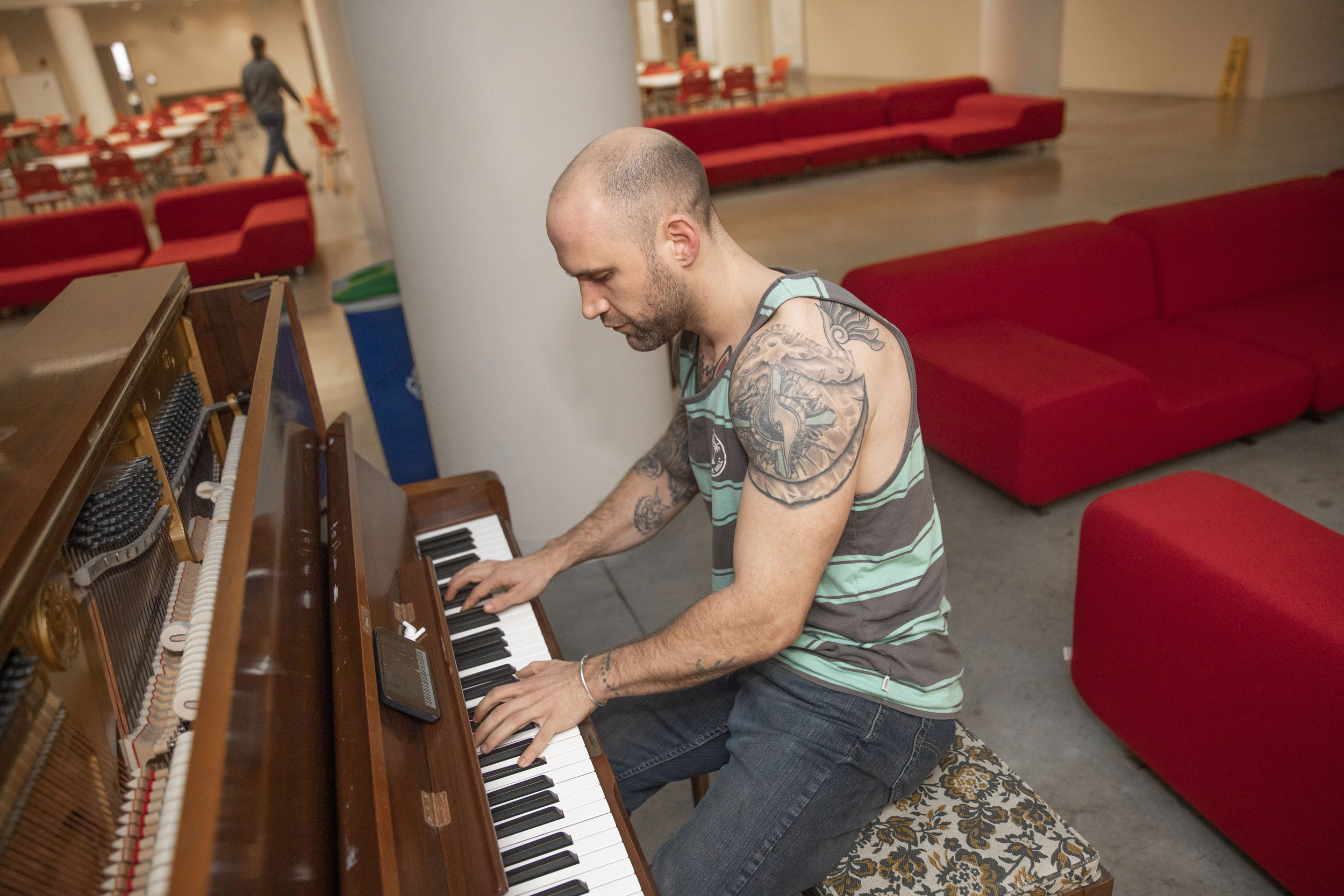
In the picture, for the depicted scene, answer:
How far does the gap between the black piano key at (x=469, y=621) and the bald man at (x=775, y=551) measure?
0.92 feet

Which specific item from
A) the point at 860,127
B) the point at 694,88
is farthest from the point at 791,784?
the point at 694,88

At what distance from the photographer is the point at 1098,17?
43.3ft

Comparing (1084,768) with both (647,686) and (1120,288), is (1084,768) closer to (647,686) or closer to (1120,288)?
(647,686)

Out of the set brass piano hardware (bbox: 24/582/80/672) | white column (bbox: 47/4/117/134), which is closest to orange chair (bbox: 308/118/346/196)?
white column (bbox: 47/4/117/134)

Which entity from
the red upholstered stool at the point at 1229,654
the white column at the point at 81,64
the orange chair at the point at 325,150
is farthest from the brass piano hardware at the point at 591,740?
the white column at the point at 81,64

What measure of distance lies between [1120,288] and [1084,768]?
2.45m

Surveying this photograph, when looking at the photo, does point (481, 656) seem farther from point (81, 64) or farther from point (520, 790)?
point (81, 64)

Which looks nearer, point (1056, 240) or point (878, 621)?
point (878, 621)

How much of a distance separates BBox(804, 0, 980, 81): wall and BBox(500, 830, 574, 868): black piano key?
15.1 m

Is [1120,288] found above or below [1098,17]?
below

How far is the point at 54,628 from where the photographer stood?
1.09 meters

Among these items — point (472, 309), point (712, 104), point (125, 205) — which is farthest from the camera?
point (712, 104)

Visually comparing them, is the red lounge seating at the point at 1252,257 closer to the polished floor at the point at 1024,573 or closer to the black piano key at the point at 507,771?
the polished floor at the point at 1024,573

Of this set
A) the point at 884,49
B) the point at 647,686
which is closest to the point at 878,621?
the point at 647,686
